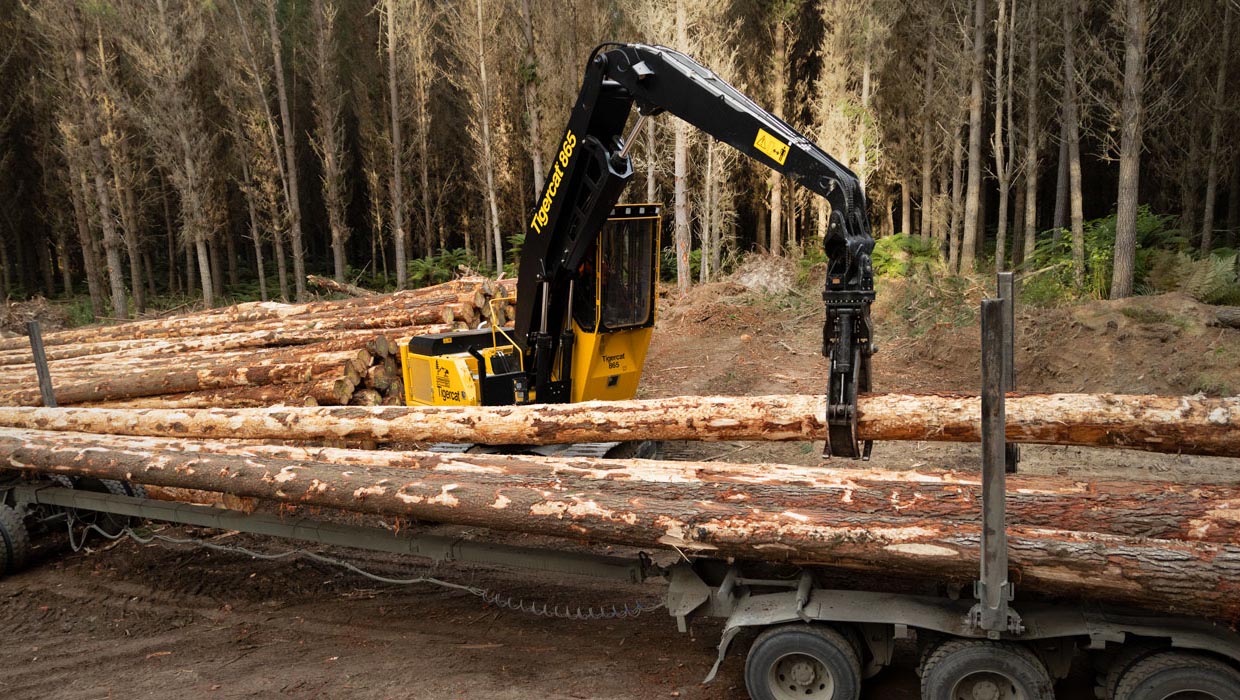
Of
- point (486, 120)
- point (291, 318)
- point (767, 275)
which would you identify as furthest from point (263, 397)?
point (486, 120)

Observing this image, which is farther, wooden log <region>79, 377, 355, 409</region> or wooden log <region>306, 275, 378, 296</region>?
wooden log <region>306, 275, 378, 296</region>

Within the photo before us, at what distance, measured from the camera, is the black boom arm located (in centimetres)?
460

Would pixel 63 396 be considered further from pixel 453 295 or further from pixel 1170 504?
pixel 1170 504

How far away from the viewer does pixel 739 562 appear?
4660 millimetres

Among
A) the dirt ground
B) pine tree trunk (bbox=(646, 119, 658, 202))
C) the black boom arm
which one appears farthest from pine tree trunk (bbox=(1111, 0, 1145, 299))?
the black boom arm

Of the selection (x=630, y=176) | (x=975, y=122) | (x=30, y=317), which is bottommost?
(x=30, y=317)

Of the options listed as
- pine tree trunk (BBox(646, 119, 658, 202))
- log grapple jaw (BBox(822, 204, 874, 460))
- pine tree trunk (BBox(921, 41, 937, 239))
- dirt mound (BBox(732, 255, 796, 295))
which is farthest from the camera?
pine tree trunk (BBox(921, 41, 937, 239))

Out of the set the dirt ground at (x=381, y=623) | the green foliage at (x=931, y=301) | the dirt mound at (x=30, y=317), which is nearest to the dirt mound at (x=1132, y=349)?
the dirt ground at (x=381, y=623)

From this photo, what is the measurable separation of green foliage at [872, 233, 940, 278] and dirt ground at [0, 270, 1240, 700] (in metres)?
8.10

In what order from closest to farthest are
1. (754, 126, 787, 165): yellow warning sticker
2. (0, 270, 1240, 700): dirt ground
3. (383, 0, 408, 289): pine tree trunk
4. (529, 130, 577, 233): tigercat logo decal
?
(0, 270, 1240, 700): dirt ground
(754, 126, 787, 165): yellow warning sticker
(529, 130, 577, 233): tigercat logo decal
(383, 0, 408, 289): pine tree trunk

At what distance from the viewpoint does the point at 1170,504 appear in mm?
3951

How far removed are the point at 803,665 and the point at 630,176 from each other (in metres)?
4.03

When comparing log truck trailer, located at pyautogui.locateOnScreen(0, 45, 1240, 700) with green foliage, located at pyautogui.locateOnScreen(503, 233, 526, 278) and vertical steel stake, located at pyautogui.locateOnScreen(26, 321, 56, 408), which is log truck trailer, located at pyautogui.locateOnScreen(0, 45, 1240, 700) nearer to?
vertical steel stake, located at pyautogui.locateOnScreen(26, 321, 56, 408)

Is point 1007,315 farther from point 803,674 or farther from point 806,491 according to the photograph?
point 803,674
